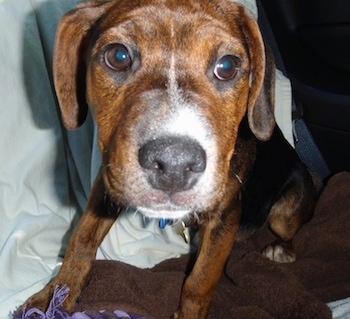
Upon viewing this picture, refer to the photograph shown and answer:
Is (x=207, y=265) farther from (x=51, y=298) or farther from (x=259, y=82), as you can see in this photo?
(x=259, y=82)

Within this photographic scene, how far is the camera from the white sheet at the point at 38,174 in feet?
12.5

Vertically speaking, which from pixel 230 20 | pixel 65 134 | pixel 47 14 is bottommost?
pixel 65 134

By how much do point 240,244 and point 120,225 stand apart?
793 mm

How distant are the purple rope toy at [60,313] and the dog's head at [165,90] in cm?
67

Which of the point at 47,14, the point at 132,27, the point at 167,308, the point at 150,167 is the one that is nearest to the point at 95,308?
the point at 167,308

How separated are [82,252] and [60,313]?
0.40 m

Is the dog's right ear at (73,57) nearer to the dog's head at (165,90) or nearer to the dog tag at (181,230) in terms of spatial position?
the dog's head at (165,90)

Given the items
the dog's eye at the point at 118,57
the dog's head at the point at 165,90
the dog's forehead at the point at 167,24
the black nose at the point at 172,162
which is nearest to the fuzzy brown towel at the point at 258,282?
the dog's head at the point at 165,90

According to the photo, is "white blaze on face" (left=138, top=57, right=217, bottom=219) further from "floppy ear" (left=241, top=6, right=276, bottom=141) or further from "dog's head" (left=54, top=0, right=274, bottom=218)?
"floppy ear" (left=241, top=6, right=276, bottom=141)

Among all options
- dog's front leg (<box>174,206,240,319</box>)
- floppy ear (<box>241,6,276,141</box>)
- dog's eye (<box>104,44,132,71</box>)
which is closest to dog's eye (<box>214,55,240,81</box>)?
floppy ear (<box>241,6,276,141</box>)

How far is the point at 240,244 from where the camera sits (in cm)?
450

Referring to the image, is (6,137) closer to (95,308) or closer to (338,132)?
(95,308)

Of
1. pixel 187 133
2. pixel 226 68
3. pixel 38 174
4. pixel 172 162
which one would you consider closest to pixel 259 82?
pixel 226 68

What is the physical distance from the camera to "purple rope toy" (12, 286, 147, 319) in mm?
3348
